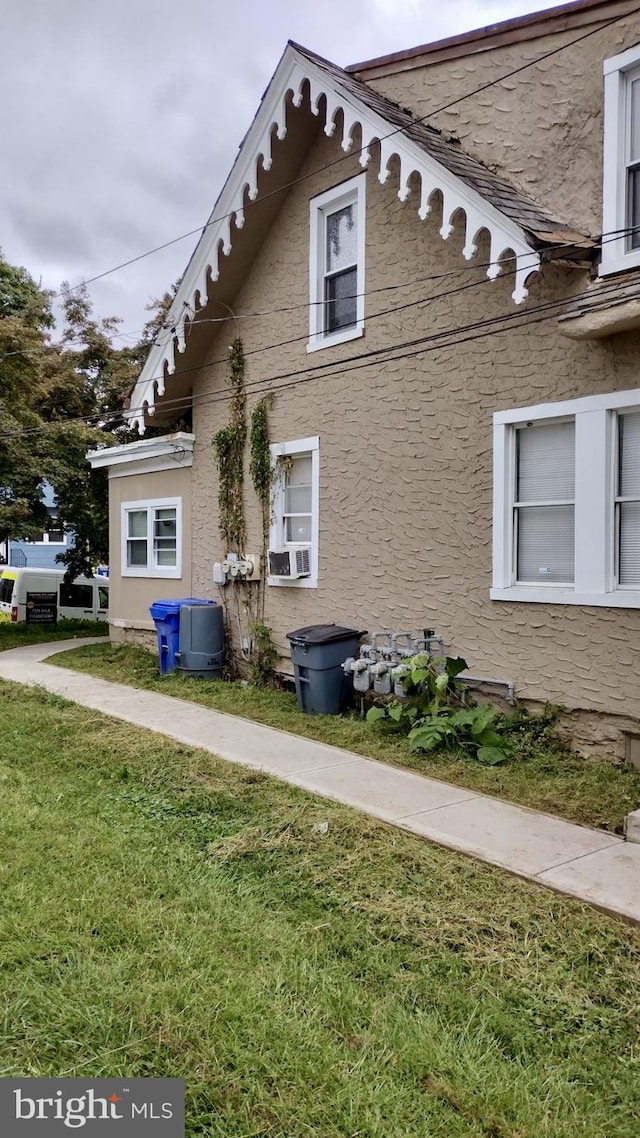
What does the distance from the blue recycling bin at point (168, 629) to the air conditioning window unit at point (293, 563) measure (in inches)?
71.3

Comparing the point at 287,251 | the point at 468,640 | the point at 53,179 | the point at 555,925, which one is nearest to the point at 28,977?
the point at 555,925

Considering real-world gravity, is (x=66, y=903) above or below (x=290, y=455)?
below

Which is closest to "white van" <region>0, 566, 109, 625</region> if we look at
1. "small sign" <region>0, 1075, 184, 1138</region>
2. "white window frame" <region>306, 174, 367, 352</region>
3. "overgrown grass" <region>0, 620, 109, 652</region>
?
"overgrown grass" <region>0, 620, 109, 652</region>

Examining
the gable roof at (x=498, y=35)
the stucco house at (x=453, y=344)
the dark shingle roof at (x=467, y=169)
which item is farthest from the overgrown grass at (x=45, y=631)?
the gable roof at (x=498, y=35)

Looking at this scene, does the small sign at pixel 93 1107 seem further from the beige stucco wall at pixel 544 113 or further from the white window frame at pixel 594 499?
the beige stucco wall at pixel 544 113

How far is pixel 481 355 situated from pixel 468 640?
8.98 ft

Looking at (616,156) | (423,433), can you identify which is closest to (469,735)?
(423,433)

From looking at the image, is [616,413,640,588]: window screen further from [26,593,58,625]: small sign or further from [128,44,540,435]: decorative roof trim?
[26,593,58,625]: small sign

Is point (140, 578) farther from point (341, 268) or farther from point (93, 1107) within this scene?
point (93, 1107)

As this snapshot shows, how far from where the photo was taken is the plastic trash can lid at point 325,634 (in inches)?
330

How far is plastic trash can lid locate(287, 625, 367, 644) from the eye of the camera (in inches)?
330

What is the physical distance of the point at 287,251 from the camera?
10000mm

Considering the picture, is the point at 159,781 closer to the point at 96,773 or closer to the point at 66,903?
the point at 96,773

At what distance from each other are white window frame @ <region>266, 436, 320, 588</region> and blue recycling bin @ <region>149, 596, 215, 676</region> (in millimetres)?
1520
